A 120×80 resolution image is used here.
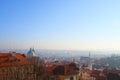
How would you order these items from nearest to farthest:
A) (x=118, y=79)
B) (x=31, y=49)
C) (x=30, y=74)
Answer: (x=30, y=74) < (x=118, y=79) < (x=31, y=49)

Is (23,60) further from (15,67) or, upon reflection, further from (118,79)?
(118,79)

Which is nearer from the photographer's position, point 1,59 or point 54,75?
point 54,75

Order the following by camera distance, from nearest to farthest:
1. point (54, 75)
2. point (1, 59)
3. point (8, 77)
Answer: point (8, 77) → point (54, 75) → point (1, 59)

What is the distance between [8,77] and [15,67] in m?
6.04

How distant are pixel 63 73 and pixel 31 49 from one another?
43232mm

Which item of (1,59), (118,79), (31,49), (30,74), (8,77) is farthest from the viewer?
(31,49)

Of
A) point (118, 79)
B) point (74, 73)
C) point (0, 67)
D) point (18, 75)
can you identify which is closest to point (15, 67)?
point (0, 67)

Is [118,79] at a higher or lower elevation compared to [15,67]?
lower

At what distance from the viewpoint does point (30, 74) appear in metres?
36.5

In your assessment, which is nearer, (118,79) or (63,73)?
(63,73)

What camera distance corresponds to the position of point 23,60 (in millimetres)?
43031

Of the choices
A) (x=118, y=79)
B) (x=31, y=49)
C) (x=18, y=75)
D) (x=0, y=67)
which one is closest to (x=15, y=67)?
(x=0, y=67)

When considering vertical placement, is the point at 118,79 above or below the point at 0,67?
below

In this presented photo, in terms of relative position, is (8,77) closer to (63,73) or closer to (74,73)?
(63,73)
